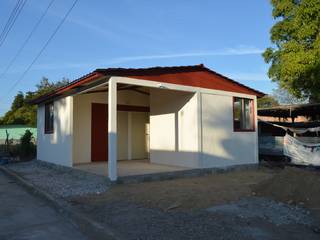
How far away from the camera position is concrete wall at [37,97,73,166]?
13.1 metres

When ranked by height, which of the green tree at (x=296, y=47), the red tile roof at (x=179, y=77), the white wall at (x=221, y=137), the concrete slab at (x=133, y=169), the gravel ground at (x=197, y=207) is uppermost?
the green tree at (x=296, y=47)

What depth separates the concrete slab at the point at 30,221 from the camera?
5553 mm

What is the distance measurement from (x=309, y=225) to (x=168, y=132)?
8441 mm

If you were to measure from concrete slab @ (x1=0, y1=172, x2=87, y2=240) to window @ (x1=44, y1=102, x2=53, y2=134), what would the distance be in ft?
21.2

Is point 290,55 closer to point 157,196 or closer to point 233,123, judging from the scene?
point 233,123

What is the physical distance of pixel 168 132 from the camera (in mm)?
13594

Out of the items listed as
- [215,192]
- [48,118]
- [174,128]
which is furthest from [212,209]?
[48,118]

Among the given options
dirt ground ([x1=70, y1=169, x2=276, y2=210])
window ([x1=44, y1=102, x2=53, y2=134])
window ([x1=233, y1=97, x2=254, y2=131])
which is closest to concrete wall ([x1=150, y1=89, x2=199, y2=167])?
dirt ground ([x1=70, y1=169, x2=276, y2=210])

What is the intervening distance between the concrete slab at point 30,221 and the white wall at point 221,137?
20.4 ft

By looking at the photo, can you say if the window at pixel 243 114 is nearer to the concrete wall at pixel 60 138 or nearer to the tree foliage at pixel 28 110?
the concrete wall at pixel 60 138

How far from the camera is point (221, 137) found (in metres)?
13.1

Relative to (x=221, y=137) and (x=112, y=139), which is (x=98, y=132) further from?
(x=112, y=139)

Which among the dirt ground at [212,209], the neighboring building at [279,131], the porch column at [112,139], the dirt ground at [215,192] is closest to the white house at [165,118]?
the porch column at [112,139]

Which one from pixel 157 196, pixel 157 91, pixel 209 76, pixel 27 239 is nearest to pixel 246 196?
pixel 157 196
